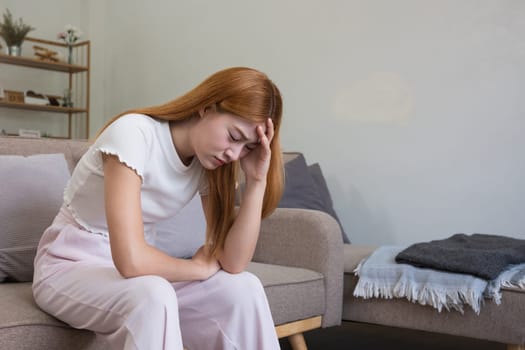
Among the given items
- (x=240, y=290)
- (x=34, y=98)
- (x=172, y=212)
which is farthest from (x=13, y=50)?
(x=240, y=290)

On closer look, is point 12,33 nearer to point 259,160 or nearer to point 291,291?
point 291,291

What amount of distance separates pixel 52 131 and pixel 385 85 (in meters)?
2.85

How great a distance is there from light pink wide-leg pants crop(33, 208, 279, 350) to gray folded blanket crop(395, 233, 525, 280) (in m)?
0.84

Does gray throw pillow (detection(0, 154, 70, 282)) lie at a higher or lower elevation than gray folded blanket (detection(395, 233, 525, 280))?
higher

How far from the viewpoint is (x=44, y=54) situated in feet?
15.3

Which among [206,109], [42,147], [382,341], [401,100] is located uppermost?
[206,109]

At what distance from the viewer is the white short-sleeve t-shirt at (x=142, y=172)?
1.34 metres

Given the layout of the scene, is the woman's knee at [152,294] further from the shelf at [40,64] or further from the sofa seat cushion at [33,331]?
the shelf at [40,64]

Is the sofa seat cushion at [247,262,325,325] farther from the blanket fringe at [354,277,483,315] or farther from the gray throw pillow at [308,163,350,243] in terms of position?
the gray throw pillow at [308,163,350,243]

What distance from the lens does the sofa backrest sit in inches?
77.0

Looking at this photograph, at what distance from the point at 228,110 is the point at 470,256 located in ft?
3.35

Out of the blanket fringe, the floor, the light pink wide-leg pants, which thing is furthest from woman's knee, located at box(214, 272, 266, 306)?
the floor

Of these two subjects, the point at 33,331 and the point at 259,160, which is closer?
the point at 33,331

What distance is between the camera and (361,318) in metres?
2.19
